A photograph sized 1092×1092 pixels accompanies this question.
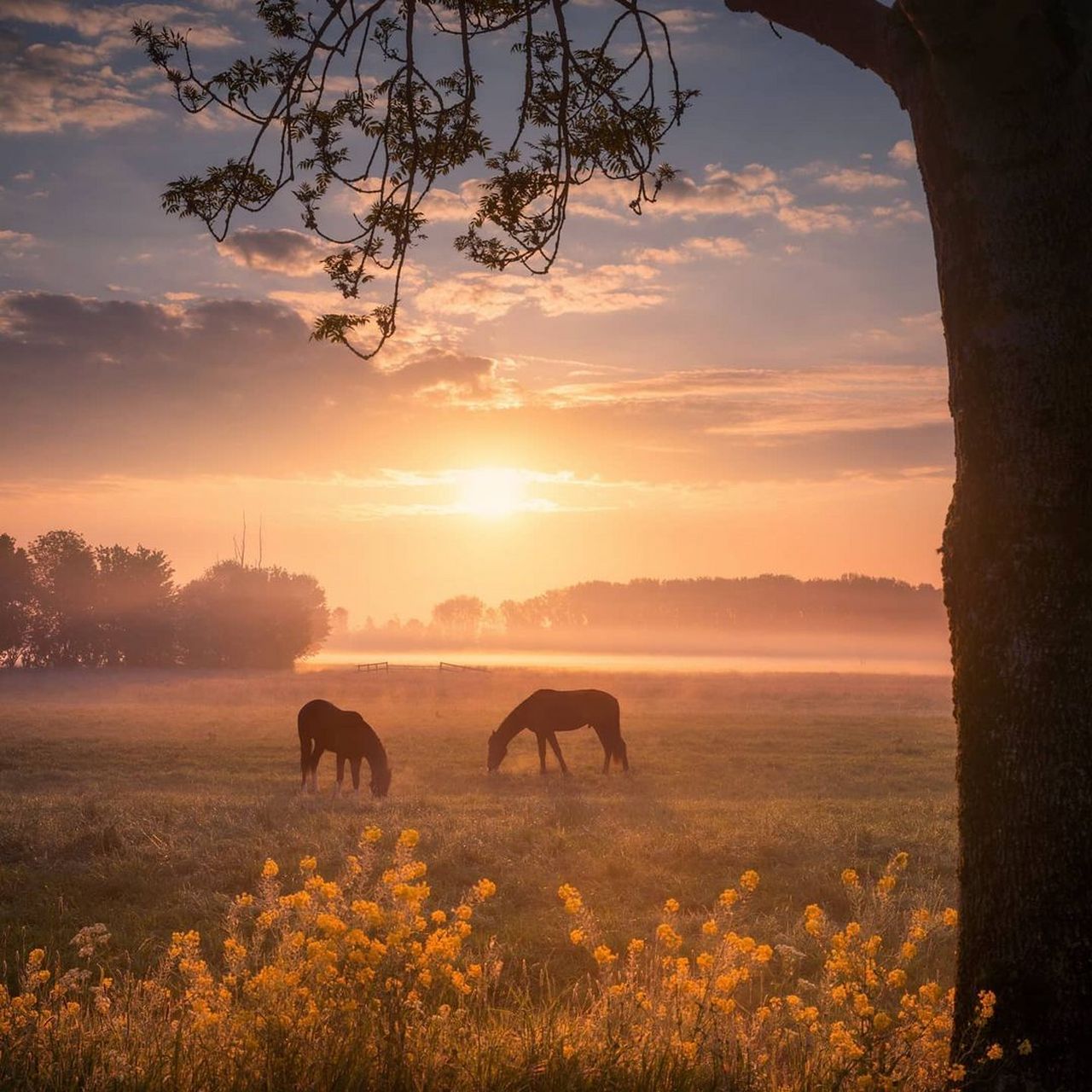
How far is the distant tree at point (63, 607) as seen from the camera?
7844 centimetres

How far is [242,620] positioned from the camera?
84000 millimetres

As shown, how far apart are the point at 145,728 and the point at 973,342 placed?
37.2 meters

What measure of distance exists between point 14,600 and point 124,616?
27.7 feet

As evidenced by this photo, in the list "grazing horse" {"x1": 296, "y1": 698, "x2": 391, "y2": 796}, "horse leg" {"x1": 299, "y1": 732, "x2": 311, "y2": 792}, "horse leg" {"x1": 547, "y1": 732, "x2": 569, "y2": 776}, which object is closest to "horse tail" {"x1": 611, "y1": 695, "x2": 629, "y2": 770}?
"horse leg" {"x1": 547, "y1": 732, "x2": 569, "y2": 776}

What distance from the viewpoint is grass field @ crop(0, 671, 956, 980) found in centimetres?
1109

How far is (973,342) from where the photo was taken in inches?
196

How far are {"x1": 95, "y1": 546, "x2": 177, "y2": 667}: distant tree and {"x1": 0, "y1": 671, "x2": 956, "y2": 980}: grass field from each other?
40937 mm

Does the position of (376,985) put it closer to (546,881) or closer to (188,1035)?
(188,1035)

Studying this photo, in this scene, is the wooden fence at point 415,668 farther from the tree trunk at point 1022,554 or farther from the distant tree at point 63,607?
the tree trunk at point 1022,554

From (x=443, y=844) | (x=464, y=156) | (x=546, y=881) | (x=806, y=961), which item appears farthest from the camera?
(x=443, y=844)

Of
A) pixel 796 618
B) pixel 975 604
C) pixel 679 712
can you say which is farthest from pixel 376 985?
pixel 796 618

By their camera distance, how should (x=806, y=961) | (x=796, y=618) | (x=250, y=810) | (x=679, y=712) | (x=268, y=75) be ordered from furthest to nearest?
(x=796, y=618), (x=679, y=712), (x=250, y=810), (x=806, y=961), (x=268, y=75)

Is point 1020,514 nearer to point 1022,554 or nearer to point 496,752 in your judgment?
point 1022,554

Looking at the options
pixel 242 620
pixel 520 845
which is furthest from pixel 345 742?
pixel 242 620
